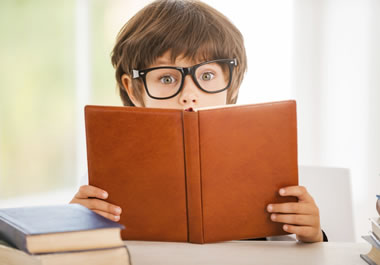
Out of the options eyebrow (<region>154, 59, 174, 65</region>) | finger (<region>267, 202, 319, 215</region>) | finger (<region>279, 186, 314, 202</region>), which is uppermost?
eyebrow (<region>154, 59, 174, 65</region>)

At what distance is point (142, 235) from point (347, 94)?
3108mm

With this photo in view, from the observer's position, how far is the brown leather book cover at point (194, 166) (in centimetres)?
97

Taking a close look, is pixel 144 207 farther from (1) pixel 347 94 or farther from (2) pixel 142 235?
(1) pixel 347 94

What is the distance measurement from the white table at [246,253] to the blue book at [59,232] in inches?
7.4

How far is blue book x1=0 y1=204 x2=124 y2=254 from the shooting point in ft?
1.98

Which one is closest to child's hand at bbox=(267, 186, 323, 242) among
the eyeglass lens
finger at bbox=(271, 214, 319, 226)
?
finger at bbox=(271, 214, 319, 226)

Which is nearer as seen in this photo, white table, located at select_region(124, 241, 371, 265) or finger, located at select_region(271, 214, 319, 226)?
white table, located at select_region(124, 241, 371, 265)

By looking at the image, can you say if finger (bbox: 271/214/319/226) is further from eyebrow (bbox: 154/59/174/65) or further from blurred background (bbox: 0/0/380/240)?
blurred background (bbox: 0/0/380/240)

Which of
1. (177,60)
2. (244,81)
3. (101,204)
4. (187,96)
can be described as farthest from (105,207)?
(244,81)

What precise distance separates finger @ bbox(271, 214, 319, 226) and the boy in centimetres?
53

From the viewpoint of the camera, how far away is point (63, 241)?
0.61 meters

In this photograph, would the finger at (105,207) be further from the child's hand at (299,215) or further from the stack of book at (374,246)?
the stack of book at (374,246)

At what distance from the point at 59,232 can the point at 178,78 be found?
99 cm

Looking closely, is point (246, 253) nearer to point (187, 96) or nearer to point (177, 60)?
point (187, 96)
